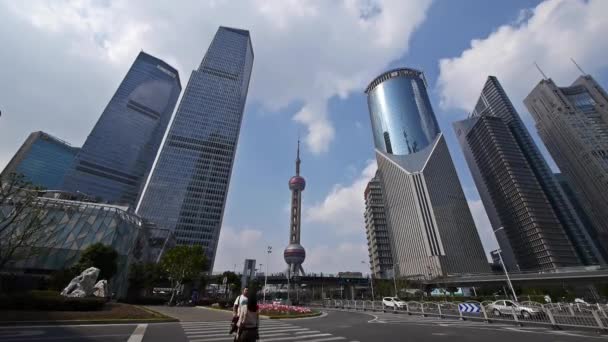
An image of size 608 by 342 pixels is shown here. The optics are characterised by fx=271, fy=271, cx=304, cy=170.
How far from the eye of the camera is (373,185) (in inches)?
6560

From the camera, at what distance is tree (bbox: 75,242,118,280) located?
36844mm

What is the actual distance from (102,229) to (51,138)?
446 feet

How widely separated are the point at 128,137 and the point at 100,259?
129 metres

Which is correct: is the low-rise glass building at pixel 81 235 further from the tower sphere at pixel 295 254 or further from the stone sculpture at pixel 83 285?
the tower sphere at pixel 295 254

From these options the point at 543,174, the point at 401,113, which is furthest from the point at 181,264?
the point at 543,174

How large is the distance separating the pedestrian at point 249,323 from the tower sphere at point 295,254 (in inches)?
4947

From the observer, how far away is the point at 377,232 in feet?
482

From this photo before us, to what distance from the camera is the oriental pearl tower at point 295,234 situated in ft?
420

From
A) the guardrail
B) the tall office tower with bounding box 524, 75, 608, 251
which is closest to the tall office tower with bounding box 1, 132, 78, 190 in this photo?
the guardrail

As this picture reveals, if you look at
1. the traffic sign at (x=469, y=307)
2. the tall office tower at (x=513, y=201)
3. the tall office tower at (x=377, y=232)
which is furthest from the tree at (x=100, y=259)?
the tall office tower at (x=513, y=201)

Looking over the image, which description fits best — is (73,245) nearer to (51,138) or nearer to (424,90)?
(51,138)

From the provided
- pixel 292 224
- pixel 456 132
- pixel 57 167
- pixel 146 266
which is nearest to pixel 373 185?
pixel 292 224

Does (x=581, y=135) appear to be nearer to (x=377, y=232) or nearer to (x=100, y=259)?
(x=377, y=232)

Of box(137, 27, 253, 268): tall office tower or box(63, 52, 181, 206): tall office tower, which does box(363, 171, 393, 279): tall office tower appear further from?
box(63, 52, 181, 206): tall office tower
